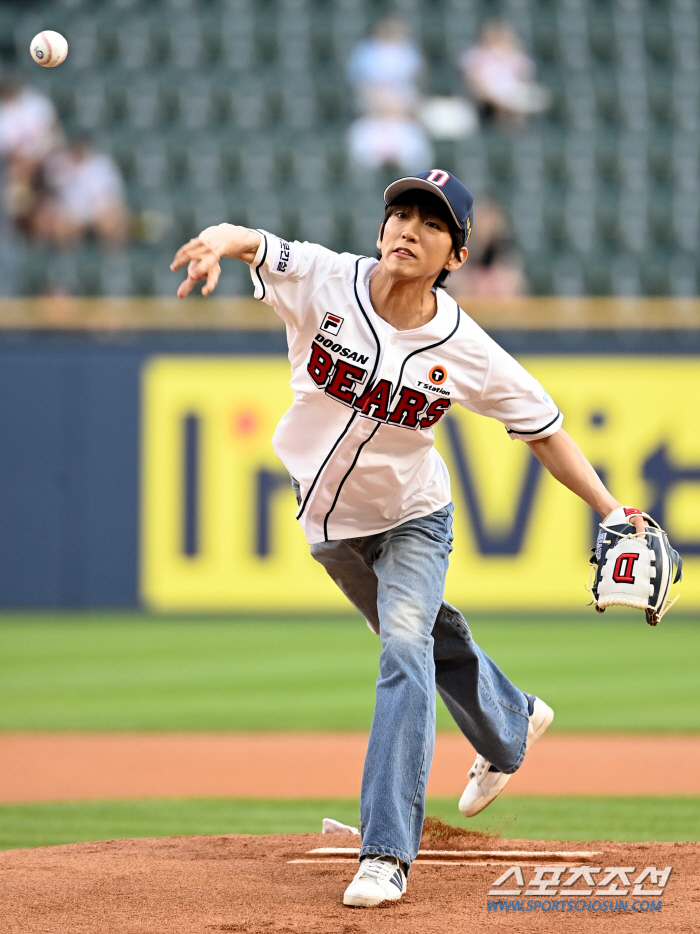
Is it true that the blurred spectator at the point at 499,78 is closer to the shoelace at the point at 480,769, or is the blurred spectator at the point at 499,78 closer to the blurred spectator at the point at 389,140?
the blurred spectator at the point at 389,140

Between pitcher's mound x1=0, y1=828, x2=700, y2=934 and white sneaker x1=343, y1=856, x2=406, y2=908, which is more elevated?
white sneaker x1=343, y1=856, x2=406, y2=908

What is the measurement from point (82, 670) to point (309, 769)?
3.34 metres

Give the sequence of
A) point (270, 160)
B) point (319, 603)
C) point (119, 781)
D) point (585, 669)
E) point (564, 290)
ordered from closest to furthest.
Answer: point (119, 781) < point (585, 669) < point (319, 603) < point (564, 290) < point (270, 160)

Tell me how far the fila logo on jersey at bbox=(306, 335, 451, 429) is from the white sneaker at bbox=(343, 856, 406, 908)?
1.24 metres

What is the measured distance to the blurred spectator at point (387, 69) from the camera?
549 inches

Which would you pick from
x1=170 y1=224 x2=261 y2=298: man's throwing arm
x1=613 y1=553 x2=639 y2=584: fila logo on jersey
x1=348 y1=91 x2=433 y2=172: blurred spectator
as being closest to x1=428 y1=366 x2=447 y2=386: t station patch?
x1=170 y1=224 x2=261 y2=298: man's throwing arm

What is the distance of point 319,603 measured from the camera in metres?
11.6

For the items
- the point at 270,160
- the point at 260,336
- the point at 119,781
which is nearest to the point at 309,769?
the point at 119,781

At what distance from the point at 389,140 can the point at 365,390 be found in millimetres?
10151

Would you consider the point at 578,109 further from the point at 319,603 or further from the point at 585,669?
the point at 585,669

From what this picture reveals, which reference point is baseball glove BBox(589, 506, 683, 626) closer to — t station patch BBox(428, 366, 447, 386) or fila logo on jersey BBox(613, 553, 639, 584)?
fila logo on jersey BBox(613, 553, 639, 584)

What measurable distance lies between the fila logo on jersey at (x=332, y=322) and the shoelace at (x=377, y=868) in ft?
4.89

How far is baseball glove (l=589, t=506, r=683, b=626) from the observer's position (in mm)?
3979

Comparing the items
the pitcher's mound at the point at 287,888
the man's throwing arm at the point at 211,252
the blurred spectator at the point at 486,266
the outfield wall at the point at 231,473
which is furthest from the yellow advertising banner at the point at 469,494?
the man's throwing arm at the point at 211,252
